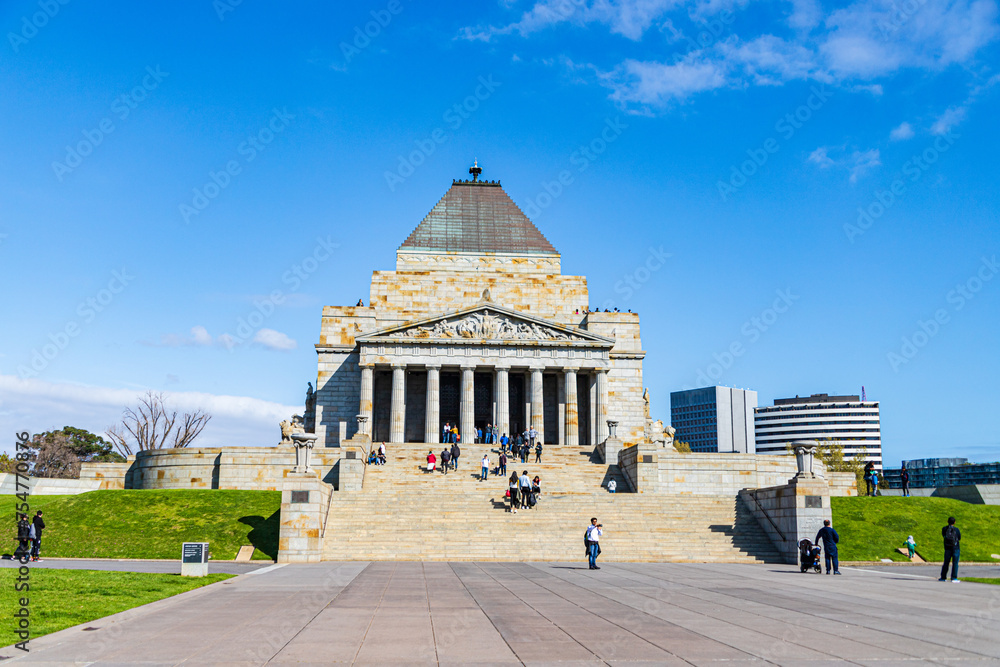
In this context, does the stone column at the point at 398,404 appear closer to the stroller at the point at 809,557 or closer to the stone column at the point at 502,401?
the stone column at the point at 502,401

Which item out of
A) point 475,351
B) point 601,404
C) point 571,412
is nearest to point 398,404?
point 475,351

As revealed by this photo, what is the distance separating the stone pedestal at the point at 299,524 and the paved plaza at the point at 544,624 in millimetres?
7129

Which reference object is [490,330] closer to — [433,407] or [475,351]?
[475,351]

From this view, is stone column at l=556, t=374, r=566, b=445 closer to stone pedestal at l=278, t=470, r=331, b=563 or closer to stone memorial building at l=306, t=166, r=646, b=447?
stone memorial building at l=306, t=166, r=646, b=447

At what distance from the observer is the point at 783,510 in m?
30.0

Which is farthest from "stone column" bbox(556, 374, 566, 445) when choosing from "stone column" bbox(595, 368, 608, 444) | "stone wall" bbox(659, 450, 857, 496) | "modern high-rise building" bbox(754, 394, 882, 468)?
"modern high-rise building" bbox(754, 394, 882, 468)

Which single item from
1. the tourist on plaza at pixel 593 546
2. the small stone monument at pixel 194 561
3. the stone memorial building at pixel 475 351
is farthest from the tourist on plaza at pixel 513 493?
the stone memorial building at pixel 475 351

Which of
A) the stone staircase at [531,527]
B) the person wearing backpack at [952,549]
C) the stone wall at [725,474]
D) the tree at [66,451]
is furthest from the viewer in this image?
the tree at [66,451]

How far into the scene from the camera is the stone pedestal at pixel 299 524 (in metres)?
27.5

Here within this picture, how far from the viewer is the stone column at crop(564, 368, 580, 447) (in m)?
55.7

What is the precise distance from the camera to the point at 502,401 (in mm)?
55281

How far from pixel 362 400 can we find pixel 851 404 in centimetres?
16611

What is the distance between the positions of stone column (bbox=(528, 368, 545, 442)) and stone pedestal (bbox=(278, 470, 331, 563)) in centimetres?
2854

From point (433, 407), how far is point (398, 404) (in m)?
2.47
